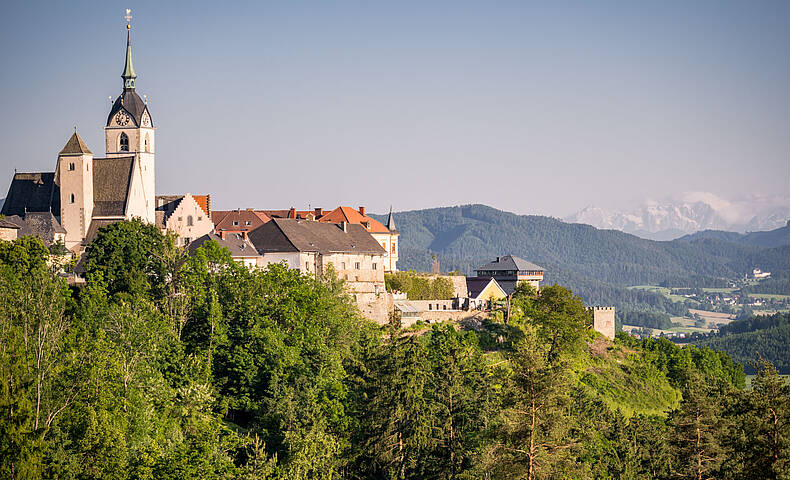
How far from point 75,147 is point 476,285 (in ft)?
135

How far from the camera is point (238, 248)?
76.3m

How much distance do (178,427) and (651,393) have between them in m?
54.0

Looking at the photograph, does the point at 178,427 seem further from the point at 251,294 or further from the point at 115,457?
the point at 251,294

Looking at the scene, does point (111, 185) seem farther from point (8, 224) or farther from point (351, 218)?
point (351, 218)

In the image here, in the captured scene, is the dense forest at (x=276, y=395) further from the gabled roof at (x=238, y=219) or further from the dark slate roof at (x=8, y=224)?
A: the gabled roof at (x=238, y=219)

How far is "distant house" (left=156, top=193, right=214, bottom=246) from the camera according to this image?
83.1m

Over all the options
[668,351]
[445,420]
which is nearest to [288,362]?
[445,420]

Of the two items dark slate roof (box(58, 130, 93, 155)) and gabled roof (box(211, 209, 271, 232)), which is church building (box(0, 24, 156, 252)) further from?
gabled roof (box(211, 209, 271, 232))

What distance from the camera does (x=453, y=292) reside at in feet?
299

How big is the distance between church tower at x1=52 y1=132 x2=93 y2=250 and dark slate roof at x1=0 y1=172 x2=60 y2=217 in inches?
34.9

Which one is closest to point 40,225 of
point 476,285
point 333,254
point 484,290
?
point 333,254

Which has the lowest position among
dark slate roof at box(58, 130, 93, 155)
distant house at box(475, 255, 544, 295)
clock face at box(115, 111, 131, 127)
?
distant house at box(475, 255, 544, 295)

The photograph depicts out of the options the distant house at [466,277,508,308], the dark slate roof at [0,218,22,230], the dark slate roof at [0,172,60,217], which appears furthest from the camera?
the distant house at [466,277,508,308]

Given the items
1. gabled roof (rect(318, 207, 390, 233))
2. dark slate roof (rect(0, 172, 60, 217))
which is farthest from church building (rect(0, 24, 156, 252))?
gabled roof (rect(318, 207, 390, 233))
